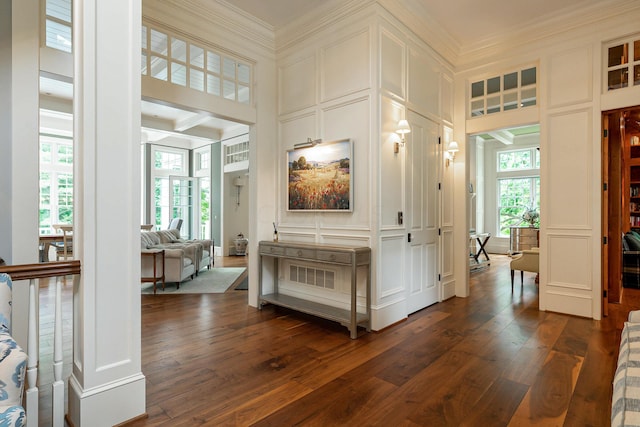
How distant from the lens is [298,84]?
4250mm

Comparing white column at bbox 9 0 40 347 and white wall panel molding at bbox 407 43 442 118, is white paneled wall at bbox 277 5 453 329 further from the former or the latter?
white column at bbox 9 0 40 347

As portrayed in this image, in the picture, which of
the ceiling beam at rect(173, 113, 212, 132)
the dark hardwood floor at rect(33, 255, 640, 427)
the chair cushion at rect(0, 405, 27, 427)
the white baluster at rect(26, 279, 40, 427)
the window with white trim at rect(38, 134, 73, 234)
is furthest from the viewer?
the window with white trim at rect(38, 134, 73, 234)

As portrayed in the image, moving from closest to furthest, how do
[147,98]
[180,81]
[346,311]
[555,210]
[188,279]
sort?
[147,98] → [346,311] → [555,210] → [180,81] → [188,279]

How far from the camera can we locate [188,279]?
6176 millimetres

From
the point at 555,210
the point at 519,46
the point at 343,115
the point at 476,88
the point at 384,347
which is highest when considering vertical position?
the point at 519,46

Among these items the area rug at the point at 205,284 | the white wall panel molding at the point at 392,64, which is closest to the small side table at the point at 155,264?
the area rug at the point at 205,284

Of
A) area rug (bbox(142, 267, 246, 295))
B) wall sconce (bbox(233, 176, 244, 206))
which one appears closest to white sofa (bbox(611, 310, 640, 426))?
area rug (bbox(142, 267, 246, 295))

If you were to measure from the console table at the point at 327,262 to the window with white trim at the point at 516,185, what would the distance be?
817 centimetres

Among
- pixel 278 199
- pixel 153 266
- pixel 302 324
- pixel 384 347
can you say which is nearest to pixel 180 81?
pixel 278 199

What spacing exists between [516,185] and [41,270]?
11074 mm

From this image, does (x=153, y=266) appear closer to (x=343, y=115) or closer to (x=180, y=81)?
(x=180, y=81)

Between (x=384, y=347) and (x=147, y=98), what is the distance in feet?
11.1

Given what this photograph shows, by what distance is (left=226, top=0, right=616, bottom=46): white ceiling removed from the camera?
3760mm

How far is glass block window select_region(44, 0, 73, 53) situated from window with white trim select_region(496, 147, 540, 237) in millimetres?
10562
